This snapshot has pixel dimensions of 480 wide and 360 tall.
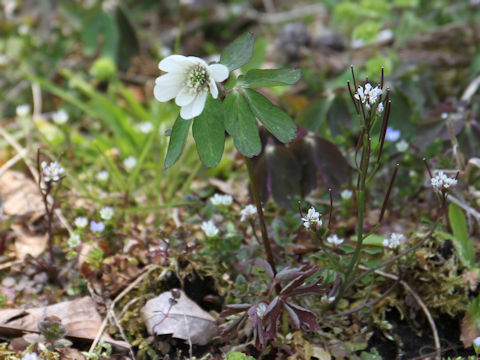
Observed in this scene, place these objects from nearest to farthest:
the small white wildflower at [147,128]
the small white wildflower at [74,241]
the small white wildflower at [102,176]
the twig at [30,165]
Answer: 1. the small white wildflower at [74,241]
2. the twig at [30,165]
3. the small white wildflower at [102,176]
4. the small white wildflower at [147,128]

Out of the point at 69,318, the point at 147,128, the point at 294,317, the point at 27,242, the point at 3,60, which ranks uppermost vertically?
the point at 3,60

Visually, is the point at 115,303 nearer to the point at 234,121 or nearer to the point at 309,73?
the point at 234,121

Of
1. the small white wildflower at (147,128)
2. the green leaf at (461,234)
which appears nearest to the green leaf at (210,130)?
the green leaf at (461,234)

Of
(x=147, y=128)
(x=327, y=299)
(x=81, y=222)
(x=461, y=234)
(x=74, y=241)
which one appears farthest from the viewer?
(x=147, y=128)

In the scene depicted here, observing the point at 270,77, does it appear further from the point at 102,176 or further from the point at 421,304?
the point at 102,176

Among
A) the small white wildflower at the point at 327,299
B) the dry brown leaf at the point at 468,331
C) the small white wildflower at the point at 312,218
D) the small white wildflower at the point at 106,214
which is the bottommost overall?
the dry brown leaf at the point at 468,331

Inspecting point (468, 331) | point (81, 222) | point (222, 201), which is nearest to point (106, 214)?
point (81, 222)

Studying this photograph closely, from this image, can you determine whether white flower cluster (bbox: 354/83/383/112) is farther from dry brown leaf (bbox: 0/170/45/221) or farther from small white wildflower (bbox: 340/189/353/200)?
dry brown leaf (bbox: 0/170/45/221)

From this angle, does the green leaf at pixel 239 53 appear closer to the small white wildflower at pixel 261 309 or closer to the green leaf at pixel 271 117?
the green leaf at pixel 271 117
